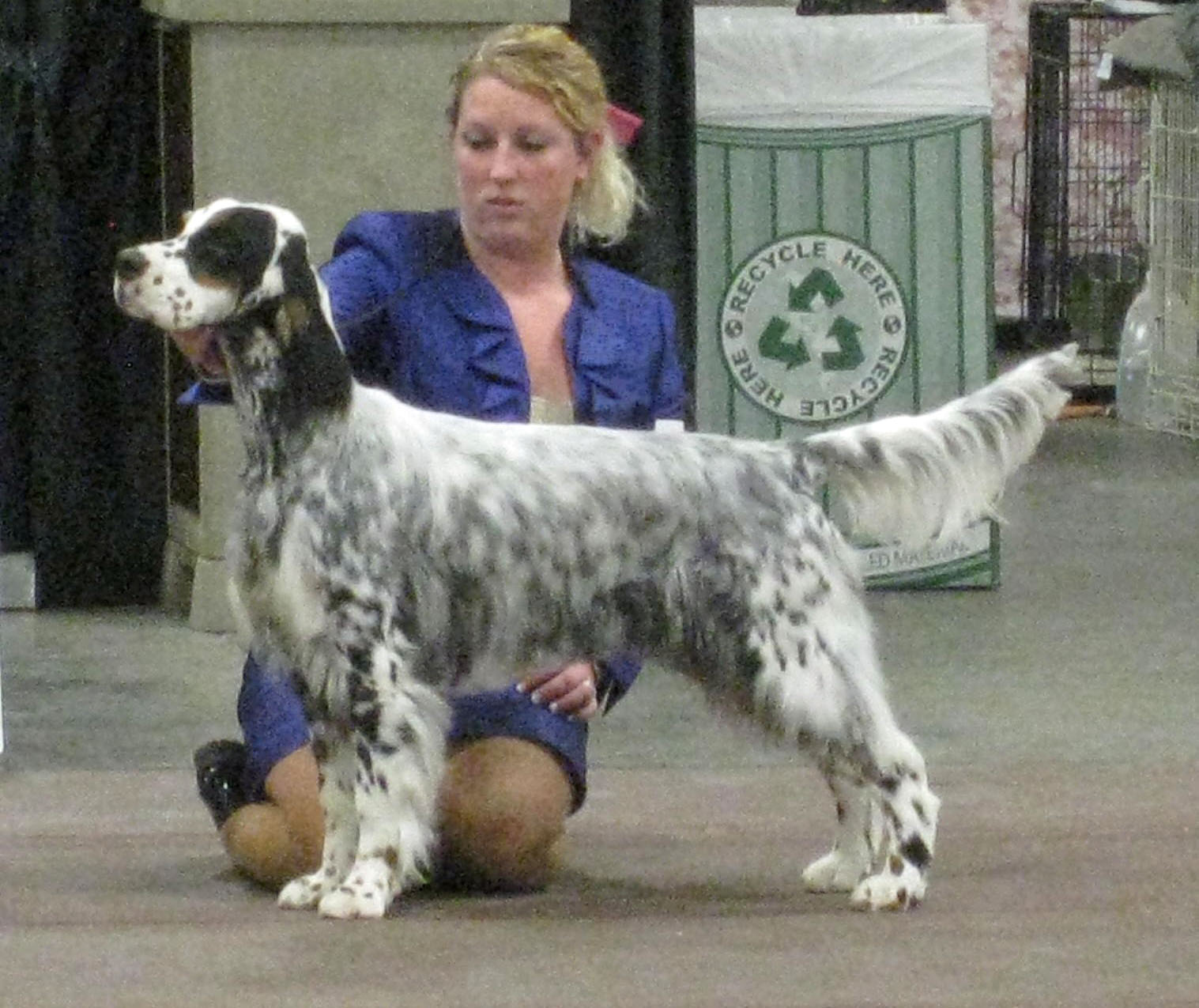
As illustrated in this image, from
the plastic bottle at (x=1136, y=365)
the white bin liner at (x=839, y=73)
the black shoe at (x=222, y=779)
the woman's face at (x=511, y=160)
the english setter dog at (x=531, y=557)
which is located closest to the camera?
the english setter dog at (x=531, y=557)

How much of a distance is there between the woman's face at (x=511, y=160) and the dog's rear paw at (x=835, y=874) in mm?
786

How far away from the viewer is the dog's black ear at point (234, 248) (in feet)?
9.23

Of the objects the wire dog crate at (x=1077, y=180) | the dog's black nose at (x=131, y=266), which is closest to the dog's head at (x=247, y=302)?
the dog's black nose at (x=131, y=266)

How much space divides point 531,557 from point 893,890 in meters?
0.54

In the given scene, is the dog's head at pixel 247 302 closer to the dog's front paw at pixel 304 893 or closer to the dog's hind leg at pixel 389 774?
the dog's hind leg at pixel 389 774

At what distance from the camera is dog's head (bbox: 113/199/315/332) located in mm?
2791

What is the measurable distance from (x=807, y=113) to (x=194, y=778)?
210cm

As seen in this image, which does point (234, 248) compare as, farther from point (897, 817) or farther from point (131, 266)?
point (897, 817)

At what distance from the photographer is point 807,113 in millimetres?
5410

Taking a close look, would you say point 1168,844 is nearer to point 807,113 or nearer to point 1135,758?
point 1135,758

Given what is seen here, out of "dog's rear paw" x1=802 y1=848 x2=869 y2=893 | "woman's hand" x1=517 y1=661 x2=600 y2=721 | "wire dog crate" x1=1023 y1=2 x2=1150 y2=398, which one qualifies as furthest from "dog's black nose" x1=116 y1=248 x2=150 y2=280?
"wire dog crate" x1=1023 y1=2 x2=1150 y2=398

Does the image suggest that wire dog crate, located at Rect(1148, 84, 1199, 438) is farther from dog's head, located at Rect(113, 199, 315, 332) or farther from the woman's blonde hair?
dog's head, located at Rect(113, 199, 315, 332)

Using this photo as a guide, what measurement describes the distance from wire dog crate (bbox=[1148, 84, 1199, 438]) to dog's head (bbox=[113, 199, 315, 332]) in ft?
16.8

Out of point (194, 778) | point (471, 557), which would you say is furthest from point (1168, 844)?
point (194, 778)
